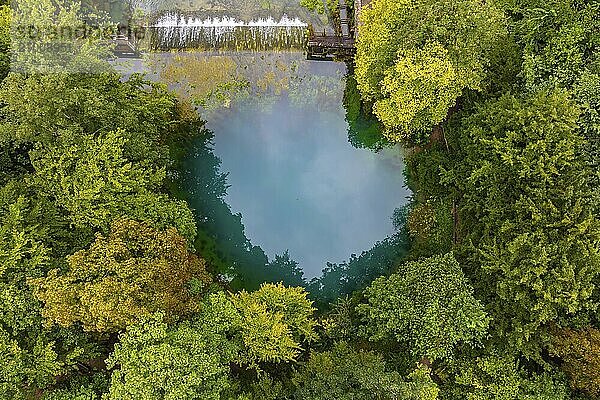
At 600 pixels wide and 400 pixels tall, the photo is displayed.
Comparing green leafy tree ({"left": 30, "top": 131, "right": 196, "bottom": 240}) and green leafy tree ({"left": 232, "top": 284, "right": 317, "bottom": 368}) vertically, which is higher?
green leafy tree ({"left": 30, "top": 131, "right": 196, "bottom": 240})

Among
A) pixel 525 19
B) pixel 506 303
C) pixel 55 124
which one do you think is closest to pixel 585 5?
pixel 525 19

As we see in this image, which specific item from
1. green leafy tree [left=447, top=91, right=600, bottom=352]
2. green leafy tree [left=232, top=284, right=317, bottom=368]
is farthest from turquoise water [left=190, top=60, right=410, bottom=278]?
green leafy tree [left=447, top=91, right=600, bottom=352]

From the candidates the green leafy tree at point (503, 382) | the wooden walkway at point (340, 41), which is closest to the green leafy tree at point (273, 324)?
the green leafy tree at point (503, 382)

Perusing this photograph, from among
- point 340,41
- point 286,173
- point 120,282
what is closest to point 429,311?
point 286,173

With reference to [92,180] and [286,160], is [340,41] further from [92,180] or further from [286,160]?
[92,180]

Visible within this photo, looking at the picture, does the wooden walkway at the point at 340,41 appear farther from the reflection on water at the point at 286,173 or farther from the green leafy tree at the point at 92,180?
the green leafy tree at the point at 92,180

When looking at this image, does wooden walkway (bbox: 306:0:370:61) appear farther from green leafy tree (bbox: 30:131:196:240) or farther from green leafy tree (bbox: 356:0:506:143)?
green leafy tree (bbox: 30:131:196:240)
